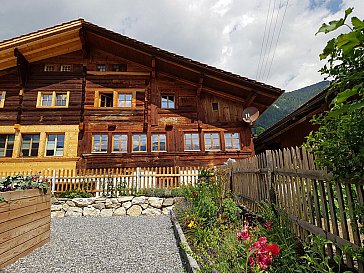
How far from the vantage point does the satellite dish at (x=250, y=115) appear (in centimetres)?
1339

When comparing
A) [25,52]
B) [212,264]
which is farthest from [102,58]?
[212,264]

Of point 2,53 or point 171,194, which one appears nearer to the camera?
point 171,194

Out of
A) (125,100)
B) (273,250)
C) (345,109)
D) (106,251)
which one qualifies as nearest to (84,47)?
(125,100)

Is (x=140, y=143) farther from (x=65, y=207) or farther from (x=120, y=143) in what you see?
(x=65, y=207)

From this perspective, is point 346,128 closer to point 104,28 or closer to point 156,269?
point 156,269

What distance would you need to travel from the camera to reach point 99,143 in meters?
13.3

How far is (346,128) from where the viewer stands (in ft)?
4.71

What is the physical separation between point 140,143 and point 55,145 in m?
4.66

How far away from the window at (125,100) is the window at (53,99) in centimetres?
298

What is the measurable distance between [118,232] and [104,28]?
38.3 feet

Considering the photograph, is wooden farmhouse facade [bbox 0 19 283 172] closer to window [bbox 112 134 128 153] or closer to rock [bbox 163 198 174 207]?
window [bbox 112 134 128 153]

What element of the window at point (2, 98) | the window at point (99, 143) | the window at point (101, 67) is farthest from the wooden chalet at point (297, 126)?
the window at point (2, 98)

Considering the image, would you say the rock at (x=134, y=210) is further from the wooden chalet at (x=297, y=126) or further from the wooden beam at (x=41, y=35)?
the wooden beam at (x=41, y=35)

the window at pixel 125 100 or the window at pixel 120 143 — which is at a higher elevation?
the window at pixel 125 100
